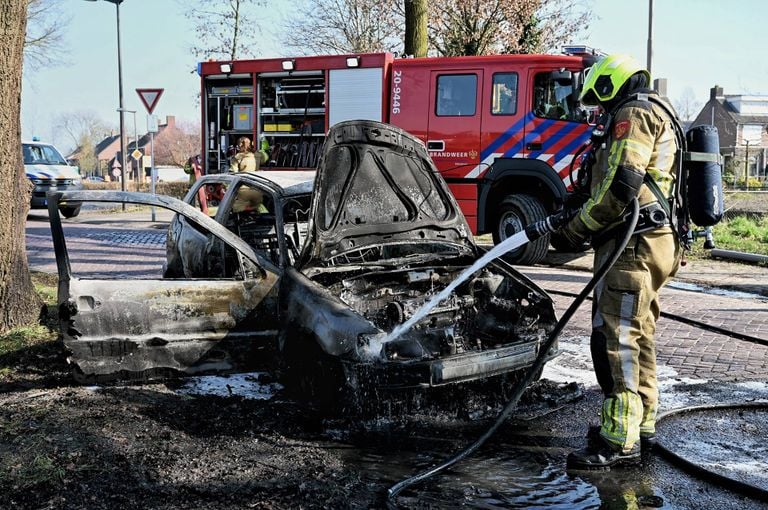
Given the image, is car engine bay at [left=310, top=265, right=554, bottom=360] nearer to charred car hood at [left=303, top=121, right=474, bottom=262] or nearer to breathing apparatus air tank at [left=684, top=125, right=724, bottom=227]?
charred car hood at [left=303, top=121, right=474, bottom=262]

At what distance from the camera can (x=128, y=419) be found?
4.46m

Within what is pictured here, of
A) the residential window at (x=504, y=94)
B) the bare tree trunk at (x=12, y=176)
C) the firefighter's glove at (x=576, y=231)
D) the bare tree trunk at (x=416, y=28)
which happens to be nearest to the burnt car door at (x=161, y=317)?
the bare tree trunk at (x=12, y=176)

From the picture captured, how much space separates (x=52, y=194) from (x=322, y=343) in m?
2.17

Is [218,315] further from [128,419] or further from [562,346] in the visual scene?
[562,346]

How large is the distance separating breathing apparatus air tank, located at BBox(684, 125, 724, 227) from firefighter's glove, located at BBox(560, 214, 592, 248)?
0.60m

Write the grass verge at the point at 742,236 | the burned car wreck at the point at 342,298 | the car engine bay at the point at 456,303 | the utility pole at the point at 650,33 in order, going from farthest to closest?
the utility pole at the point at 650,33 < the grass verge at the point at 742,236 < the car engine bay at the point at 456,303 < the burned car wreck at the point at 342,298

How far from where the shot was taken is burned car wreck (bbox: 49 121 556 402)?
14.1 ft

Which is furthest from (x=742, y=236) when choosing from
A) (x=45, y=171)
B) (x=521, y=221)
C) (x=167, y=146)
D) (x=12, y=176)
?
(x=167, y=146)

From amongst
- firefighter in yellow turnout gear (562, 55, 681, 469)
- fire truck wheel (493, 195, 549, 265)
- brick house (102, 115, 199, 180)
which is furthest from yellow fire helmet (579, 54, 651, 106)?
brick house (102, 115, 199, 180)

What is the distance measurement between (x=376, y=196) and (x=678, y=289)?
545 cm

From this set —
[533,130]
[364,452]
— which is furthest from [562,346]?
[533,130]

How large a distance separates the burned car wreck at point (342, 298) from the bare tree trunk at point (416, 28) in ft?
32.2

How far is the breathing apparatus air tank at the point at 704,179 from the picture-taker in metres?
4.07

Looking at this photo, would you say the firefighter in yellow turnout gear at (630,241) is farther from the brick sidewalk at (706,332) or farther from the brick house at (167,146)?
the brick house at (167,146)
